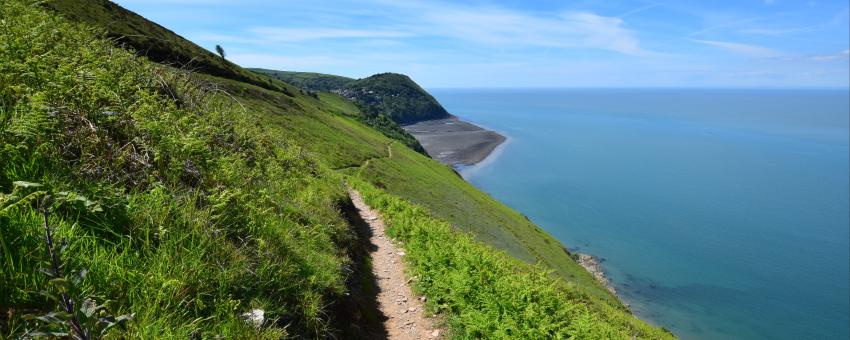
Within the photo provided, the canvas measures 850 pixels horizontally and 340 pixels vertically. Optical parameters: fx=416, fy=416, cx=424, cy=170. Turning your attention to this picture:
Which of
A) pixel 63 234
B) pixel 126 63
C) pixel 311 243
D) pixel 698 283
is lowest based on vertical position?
pixel 698 283

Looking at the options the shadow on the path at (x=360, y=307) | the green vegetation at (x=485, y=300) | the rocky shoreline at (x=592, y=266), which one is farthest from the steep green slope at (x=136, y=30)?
the rocky shoreline at (x=592, y=266)

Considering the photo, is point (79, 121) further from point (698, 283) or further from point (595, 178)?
point (595, 178)

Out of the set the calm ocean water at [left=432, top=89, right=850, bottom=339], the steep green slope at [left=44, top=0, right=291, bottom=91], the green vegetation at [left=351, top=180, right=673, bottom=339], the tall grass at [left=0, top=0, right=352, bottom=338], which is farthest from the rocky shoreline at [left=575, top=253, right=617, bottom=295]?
the steep green slope at [left=44, top=0, right=291, bottom=91]

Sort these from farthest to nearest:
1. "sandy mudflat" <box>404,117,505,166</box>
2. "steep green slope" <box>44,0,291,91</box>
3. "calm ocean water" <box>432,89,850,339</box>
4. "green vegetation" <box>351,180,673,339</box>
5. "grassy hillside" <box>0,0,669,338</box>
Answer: "sandy mudflat" <box>404,117,505,166</box> → "steep green slope" <box>44,0,291,91</box> → "calm ocean water" <box>432,89,850,339</box> → "green vegetation" <box>351,180,673,339</box> → "grassy hillside" <box>0,0,669,338</box>

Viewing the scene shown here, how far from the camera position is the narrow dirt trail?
10297mm

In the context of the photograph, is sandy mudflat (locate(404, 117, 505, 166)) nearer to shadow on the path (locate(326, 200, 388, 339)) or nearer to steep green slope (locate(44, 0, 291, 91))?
steep green slope (locate(44, 0, 291, 91))

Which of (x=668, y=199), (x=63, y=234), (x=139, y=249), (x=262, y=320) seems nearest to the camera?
(x=63, y=234)

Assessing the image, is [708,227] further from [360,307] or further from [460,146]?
[460,146]

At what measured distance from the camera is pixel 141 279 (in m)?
4.38

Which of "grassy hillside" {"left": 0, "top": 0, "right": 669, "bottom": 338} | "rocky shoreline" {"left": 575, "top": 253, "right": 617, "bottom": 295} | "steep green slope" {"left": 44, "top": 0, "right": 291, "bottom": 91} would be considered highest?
"steep green slope" {"left": 44, "top": 0, "right": 291, "bottom": 91}

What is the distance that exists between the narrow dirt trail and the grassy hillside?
59 centimetres

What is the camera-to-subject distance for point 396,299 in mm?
12070

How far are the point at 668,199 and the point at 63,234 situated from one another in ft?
386

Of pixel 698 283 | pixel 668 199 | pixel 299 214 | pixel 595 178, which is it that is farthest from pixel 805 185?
pixel 299 214
